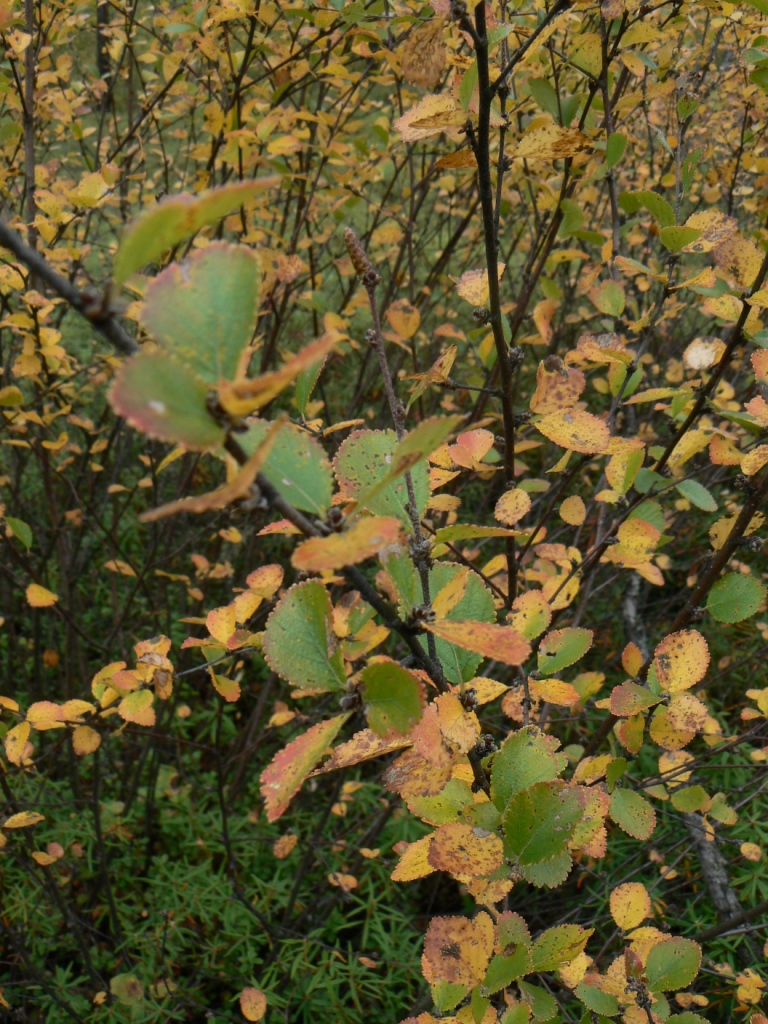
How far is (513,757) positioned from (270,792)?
0.83 feet

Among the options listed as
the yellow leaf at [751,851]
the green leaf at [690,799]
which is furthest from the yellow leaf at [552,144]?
the yellow leaf at [751,851]

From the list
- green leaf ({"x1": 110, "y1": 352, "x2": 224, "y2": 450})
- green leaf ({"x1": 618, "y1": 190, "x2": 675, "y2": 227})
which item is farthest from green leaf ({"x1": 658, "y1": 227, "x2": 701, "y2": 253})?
green leaf ({"x1": 110, "y1": 352, "x2": 224, "y2": 450})

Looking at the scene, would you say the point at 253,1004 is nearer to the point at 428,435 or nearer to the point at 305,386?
the point at 305,386

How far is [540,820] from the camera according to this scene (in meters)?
0.58

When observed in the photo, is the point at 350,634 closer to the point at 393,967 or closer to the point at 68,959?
the point at 393,967

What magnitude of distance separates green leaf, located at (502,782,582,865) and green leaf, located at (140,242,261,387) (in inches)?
15.9

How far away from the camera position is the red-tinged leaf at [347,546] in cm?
34

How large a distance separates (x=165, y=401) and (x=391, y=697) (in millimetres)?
229

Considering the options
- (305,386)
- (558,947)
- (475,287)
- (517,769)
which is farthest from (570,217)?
(558,947)

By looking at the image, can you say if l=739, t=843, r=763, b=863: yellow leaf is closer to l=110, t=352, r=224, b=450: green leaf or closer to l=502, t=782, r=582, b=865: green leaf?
l=502, t=782, r=582, b=865: green leaf

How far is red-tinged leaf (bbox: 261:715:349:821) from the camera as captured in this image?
43cm

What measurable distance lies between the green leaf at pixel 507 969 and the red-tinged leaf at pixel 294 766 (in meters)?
0.27

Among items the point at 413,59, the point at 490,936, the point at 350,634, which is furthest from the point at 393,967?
the point at 413,59

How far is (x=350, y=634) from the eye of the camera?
0.62m
